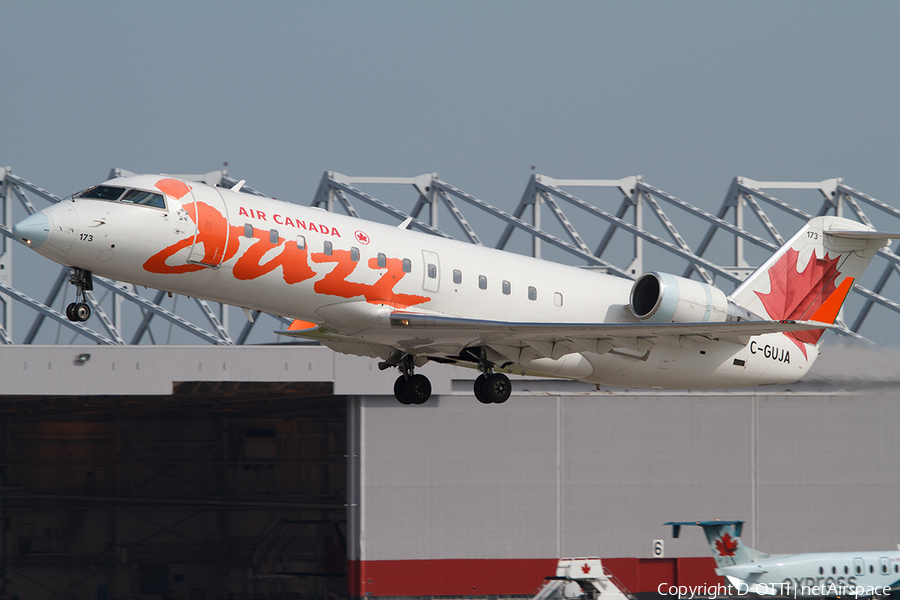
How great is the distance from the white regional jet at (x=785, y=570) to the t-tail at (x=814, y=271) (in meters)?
9.80

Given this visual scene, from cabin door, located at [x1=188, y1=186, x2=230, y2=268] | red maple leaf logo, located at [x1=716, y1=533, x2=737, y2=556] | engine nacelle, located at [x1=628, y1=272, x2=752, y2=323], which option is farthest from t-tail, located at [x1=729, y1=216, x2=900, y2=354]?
cabin door, located at [x1=188, y1=186, x2=230, y2=268]

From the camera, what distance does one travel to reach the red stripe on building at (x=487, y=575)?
36.4 m

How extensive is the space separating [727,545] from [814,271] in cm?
1140

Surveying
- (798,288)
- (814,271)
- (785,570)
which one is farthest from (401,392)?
(785,570)

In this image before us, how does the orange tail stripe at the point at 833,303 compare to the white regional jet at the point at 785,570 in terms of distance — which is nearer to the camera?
the orange tail stripe at the point at 833,303

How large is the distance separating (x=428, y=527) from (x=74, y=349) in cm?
1353

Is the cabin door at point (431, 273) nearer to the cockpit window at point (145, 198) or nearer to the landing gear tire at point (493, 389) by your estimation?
the landing gear tire at point (493, 389)

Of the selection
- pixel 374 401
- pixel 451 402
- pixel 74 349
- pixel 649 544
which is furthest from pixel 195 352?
pixel 649 544

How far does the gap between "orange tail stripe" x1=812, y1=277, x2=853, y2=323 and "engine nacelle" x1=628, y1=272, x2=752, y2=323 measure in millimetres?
4080

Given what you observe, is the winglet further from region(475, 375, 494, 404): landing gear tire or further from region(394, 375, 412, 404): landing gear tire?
region(475, 375, 494, 404): landing gear tire

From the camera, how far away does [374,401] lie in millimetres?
36031

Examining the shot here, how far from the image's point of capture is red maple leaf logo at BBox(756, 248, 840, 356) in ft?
84.5

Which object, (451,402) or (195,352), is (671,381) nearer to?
(451,402)

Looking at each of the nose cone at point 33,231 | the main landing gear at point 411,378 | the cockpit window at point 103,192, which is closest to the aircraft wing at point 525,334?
the main landing gear at point 411,378
